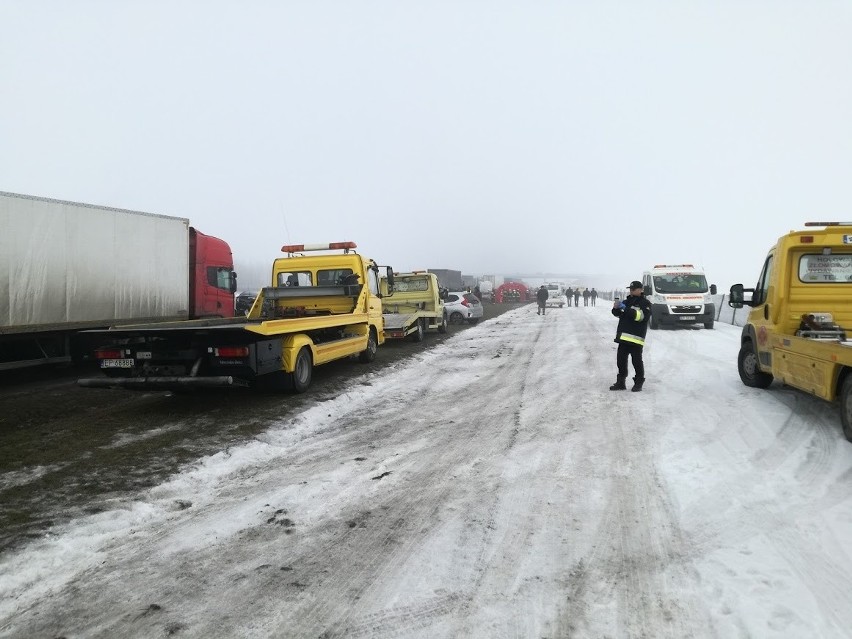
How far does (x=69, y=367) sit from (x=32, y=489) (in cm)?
880

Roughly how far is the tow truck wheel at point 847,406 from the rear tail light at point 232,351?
262 inches

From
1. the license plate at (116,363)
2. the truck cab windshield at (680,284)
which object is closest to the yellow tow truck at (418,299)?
the truck cab windshield at (680,284)

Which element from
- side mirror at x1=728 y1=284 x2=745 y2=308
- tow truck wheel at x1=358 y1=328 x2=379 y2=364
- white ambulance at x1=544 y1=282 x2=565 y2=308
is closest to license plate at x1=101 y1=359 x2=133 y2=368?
tow truck wheel at x1=358 y1=328 x2=379 y2=364

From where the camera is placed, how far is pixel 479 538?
3.42m

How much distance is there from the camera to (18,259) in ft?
30.0

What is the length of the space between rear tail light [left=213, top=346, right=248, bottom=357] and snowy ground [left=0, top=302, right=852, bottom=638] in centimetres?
126

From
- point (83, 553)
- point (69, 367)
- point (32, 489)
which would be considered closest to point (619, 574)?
point (83, 553)

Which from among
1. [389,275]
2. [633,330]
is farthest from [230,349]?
[389,275]

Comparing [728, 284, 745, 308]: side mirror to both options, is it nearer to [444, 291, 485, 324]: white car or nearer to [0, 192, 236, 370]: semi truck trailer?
[0, 192, 236, 370]: semi truck trailer

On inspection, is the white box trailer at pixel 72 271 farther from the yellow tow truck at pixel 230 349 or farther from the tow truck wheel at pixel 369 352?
the tow truck wheel at pixel 369 352

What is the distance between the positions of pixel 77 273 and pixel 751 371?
39.4 feet

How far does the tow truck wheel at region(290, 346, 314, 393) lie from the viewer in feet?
25.7

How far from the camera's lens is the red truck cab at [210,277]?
13.7m

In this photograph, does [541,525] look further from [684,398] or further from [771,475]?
[684,398]
